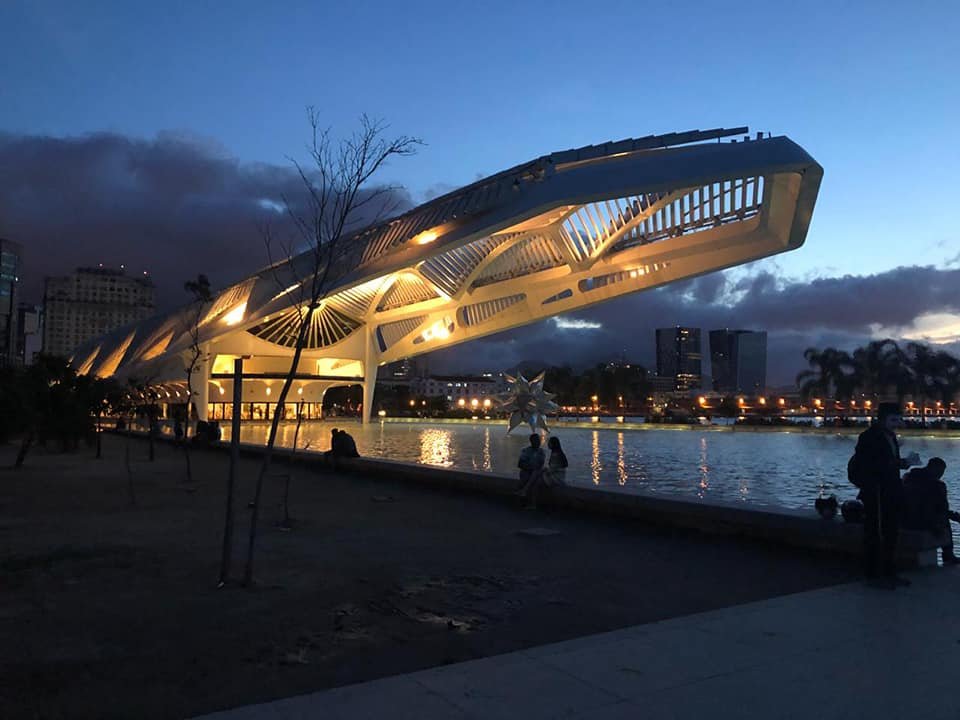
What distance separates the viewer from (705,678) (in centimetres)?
357

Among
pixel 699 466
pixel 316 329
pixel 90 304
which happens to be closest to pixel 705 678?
pixel 699 466

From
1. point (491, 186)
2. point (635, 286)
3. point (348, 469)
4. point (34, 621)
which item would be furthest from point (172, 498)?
point (635, 286)

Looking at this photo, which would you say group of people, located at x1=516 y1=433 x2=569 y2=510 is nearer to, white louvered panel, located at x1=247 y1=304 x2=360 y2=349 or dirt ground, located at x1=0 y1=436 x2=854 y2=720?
dirt ground, located at x1=0 y1=436 x2=854 y2=720

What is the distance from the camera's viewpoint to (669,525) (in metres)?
8.26

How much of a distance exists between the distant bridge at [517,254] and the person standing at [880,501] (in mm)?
5359

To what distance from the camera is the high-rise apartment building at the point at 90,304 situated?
133 meters

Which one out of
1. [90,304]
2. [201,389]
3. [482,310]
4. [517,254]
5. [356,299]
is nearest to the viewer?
[517,254]

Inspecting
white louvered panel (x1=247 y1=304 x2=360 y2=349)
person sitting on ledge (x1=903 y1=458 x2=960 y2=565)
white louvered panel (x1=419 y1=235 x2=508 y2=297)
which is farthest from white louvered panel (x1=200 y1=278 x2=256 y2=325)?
person sitting on ledge (x1=903 y1=458 x2=960 y2=565)

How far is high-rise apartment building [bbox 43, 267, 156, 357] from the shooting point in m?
133

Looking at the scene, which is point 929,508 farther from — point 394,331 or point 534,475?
point 394,331

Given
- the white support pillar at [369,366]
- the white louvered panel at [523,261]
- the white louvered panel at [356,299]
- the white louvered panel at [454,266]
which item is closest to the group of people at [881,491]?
the white louvered panel at [523,261]

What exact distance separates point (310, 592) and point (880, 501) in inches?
164

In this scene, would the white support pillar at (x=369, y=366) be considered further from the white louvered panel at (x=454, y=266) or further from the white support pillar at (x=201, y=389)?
the white louvered panel at (x=454, y=266)

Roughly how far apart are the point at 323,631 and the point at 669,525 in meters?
4.77
